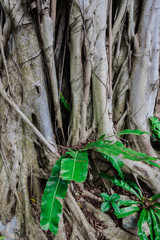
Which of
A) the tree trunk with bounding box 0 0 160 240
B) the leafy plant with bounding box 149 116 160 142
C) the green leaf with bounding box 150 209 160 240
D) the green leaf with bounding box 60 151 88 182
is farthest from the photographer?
the leafy plant with bounding box 149 116 160 142

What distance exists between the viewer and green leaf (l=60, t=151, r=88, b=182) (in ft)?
3.12

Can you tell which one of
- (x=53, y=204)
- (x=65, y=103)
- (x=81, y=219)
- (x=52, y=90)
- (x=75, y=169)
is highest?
(x=52, y=90)

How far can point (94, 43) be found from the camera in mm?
1622

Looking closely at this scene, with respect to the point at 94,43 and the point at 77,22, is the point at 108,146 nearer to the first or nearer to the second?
the point at 94,43

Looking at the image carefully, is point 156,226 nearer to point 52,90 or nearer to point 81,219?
point 81,219

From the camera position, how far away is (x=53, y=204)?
3.41ft

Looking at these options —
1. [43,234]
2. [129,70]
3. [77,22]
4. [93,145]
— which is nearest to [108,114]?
[93,145]

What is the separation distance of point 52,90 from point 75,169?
0.96 metres

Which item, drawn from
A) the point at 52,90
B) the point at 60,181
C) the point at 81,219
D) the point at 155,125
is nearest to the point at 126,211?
the point at 81,219

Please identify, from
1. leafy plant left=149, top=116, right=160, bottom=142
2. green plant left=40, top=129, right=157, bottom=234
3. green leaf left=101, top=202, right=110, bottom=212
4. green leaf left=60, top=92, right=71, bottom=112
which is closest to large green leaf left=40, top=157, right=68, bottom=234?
green plant left=40, top=129, right=157, bottom=234

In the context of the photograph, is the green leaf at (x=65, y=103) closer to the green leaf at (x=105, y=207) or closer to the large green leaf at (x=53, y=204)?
the large green leaf at (x=53, y=204)

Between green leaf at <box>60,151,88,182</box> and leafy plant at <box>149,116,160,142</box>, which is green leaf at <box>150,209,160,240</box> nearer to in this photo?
green leaf at <box>60,151,88,182</box>

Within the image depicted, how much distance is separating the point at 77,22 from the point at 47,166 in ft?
5.09

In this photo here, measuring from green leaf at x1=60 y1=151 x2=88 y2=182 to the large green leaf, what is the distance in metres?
0.17
